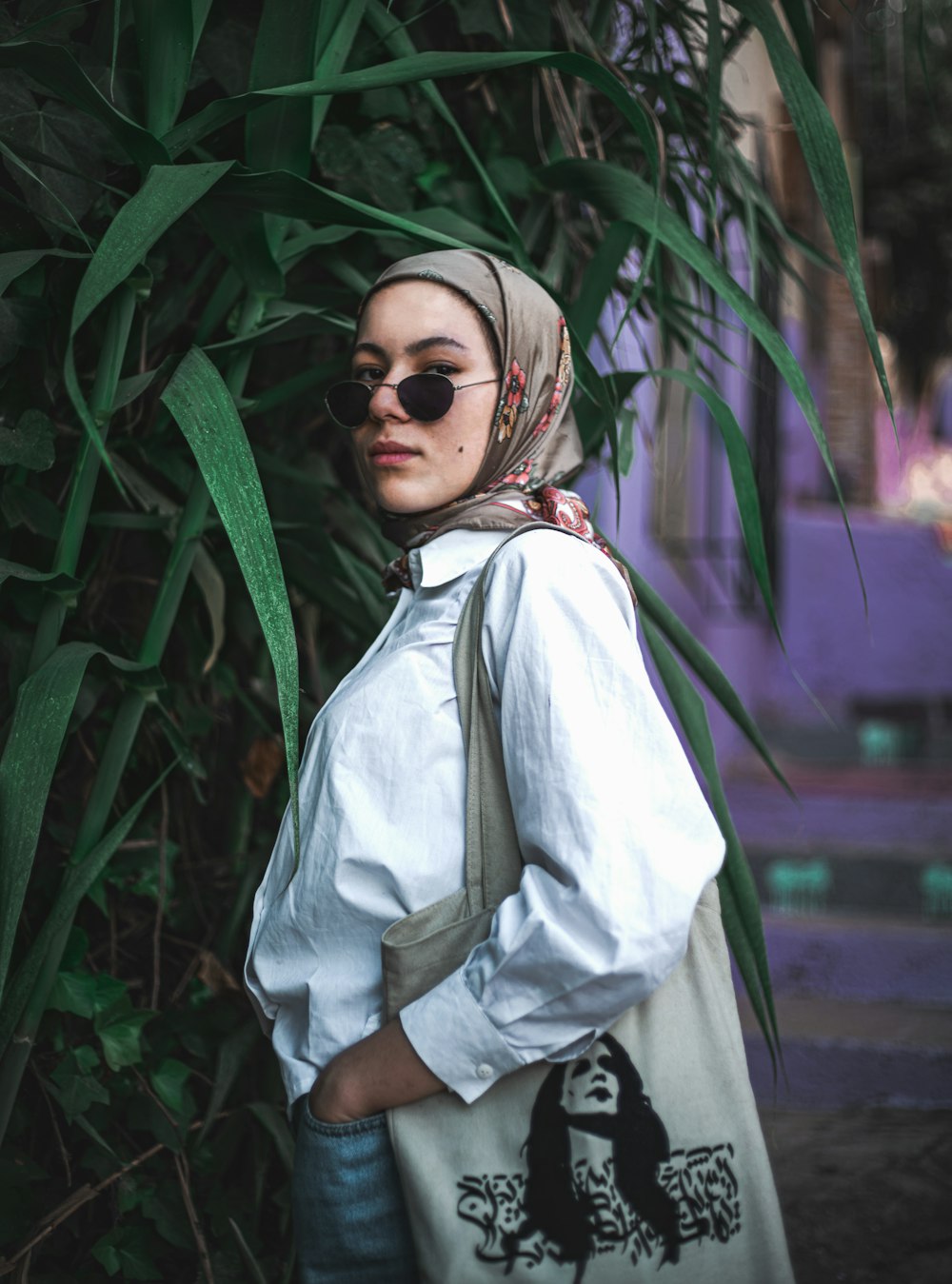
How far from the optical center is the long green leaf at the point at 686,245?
1.28m

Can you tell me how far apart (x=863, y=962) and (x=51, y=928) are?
7.81 ft

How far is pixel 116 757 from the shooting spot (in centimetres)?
136

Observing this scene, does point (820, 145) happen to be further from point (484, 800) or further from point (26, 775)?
point (26, 775)

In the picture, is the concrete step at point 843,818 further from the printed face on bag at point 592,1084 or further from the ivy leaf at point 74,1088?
the printed face on bag at point 592,1084

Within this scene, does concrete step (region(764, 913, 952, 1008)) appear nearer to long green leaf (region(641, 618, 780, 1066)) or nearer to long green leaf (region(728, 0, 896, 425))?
long green leaf (region(641, 618, 780, 1066))

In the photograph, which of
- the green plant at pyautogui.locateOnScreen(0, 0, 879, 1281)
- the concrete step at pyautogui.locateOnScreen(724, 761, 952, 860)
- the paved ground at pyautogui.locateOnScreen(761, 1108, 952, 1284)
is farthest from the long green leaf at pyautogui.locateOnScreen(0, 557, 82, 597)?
the concrete step at pyautogui.locateOnScreen(724, 761, 952, 860)

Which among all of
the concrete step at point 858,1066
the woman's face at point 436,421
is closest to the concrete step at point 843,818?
the concrete step at point 858,1066

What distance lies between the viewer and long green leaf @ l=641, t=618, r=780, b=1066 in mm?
1398

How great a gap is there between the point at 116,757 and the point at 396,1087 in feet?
A: 1.84

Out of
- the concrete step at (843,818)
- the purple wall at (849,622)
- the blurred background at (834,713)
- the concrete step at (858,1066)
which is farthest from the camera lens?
the purple wall at (849,622)

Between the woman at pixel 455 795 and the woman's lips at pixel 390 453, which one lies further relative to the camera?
the woman's lips at pixel 390 453

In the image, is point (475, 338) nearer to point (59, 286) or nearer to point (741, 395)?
point (59, 286)

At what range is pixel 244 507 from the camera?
3.38 ft

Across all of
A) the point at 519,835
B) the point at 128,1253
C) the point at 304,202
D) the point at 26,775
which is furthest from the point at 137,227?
→ the point at 128,1253
